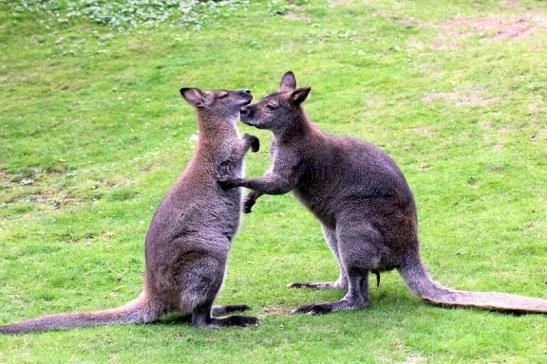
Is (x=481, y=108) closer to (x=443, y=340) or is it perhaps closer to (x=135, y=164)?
(x=135, y=164)

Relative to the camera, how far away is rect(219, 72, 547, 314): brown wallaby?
8258mm

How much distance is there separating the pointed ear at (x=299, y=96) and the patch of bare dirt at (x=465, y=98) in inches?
302

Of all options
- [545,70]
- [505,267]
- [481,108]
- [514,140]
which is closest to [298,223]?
[505,267]

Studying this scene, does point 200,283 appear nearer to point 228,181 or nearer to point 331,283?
point 228,181

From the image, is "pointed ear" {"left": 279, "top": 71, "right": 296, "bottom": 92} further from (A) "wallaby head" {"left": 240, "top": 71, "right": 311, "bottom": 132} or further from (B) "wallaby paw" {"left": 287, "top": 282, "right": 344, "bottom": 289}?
(B) "wallaby paw" {"left": 287, "top": 282, "right": 344, "bottom": 289}

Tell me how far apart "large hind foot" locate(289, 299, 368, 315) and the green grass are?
181 mm

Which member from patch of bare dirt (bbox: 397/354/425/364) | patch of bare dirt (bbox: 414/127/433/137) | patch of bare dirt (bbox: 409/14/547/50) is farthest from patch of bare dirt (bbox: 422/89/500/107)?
patch of bare dirt (bbox: 397/354/425/364)

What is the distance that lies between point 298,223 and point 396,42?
963 centimetres

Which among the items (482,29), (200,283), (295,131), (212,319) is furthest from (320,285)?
(482,29)

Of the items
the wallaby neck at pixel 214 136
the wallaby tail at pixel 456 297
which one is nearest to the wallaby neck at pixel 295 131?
the wallaby neck at pixel 214 136

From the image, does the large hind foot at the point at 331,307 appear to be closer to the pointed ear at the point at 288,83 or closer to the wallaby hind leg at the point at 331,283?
the wallaby hind leg at the point at 331,283

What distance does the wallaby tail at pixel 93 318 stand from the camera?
25.4 feet

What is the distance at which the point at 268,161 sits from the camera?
14484 millimetres

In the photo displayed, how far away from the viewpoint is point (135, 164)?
15.1 m
